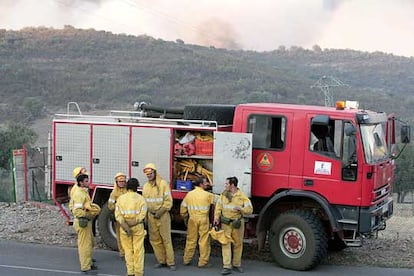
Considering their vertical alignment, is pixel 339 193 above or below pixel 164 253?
above

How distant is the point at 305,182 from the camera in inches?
366

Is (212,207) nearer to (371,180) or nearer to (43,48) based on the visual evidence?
(371,180)

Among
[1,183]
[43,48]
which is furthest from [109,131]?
[43,48]

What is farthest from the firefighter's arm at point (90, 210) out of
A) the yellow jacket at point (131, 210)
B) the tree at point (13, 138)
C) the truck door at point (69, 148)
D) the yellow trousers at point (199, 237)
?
the tree at point (13, 138)

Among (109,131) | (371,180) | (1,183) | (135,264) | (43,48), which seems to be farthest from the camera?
(43,48)

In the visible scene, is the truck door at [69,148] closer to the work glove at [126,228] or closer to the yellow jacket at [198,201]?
the yellow jacket at [198,201]

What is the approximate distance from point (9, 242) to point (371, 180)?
6.83 meters

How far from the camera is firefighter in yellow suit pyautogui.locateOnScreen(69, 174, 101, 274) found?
354 inches

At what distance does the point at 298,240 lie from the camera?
30.5 feet

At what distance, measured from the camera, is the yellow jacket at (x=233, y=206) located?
9.02 meters

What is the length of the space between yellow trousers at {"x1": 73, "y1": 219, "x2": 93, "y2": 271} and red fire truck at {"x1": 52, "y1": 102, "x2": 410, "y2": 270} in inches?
59.5

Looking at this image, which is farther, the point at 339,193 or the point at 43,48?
the point at 43,48

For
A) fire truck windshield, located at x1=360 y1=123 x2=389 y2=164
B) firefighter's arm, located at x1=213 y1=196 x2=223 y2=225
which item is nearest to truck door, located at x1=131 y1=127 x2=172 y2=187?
firefighter's arm, located at x1=213 y1=196 x2=223 y2=225

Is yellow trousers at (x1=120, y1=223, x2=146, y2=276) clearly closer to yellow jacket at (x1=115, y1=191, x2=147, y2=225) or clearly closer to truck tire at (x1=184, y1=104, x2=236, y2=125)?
yellow jacket at (x1=115, y1=191, x2=147, y2=225)
